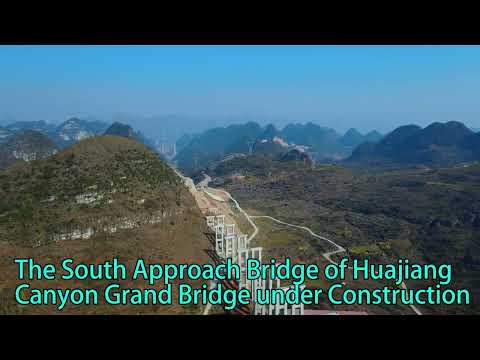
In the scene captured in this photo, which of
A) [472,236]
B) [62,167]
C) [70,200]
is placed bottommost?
[472,236]

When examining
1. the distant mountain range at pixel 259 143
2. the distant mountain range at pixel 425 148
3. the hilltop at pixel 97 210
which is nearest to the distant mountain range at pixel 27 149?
the hilltop at pixel 97 210

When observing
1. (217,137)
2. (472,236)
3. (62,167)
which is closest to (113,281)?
(62,167)

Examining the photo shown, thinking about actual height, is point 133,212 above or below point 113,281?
above

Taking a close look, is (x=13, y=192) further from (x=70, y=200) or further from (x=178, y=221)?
(x=178, y=221)

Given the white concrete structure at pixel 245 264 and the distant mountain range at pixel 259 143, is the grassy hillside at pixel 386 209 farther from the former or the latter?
the distant mountain range at pixel 259 143

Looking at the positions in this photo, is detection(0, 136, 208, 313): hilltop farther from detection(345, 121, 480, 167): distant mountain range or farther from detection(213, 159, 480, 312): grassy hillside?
detection(345, 121, 480, 167): distant mountain range
